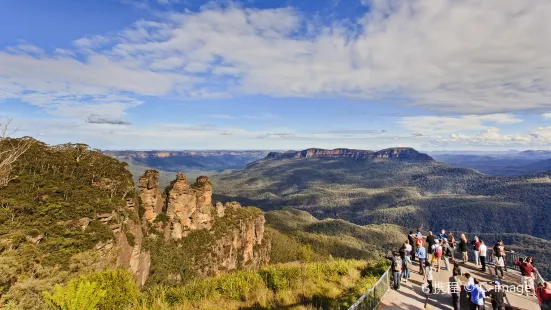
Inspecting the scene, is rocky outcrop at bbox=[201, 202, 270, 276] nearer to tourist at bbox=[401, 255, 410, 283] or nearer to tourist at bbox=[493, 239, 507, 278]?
tourist at bbox=[401, 255, 410, 283]

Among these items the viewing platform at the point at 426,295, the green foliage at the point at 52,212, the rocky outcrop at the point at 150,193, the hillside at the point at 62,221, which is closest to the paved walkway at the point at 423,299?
the viewing platform at the point at 426,295

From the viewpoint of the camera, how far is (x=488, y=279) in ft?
74.2

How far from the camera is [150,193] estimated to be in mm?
74812

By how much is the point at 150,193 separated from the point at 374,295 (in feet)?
229

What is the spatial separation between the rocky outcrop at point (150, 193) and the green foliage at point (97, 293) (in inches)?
2517

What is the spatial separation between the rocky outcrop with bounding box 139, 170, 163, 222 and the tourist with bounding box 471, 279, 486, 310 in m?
72.1

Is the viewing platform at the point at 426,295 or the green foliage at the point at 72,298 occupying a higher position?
the green foliage at the point at 72,298

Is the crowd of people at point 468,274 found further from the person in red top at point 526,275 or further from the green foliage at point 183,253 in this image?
the green foliage at point 183,253

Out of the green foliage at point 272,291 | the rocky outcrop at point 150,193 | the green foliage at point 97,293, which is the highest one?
Result: the green foliage at point 97,293

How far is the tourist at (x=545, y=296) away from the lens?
50.7ft

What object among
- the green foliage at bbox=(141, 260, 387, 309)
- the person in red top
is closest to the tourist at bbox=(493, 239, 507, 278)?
the person in red top

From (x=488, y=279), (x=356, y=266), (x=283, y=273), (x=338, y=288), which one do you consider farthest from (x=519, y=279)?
(x=283, y=273)

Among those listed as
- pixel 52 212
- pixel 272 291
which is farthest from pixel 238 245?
pixel 272 291

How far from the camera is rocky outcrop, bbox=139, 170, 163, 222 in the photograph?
74.2 meters
